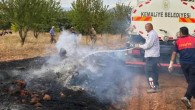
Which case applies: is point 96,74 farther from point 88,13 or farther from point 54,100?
point 88,13

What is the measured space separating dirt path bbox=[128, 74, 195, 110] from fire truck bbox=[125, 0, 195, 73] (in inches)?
21.4

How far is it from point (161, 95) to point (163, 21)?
124 inches

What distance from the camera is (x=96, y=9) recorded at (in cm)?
2641

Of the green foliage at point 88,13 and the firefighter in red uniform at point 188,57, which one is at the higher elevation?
the green foliage at point 88,13

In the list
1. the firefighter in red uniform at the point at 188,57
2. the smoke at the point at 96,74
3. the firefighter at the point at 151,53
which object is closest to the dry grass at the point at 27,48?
the smoke at the point at 96,74

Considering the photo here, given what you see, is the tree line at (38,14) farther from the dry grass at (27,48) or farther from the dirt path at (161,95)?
the dirt path at (161,95)

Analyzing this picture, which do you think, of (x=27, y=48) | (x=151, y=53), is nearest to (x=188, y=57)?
(x=151, y=53)

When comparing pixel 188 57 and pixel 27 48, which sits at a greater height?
pixel 188 57

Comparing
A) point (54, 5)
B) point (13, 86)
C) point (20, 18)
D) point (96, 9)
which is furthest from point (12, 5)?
point (13, 86)

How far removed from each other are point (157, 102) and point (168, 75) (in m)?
3.63

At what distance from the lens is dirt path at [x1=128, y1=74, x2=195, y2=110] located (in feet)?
25.6

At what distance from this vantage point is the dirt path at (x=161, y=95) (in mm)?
7816

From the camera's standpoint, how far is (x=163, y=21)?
1111cm

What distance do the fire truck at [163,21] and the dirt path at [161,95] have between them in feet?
1.78
